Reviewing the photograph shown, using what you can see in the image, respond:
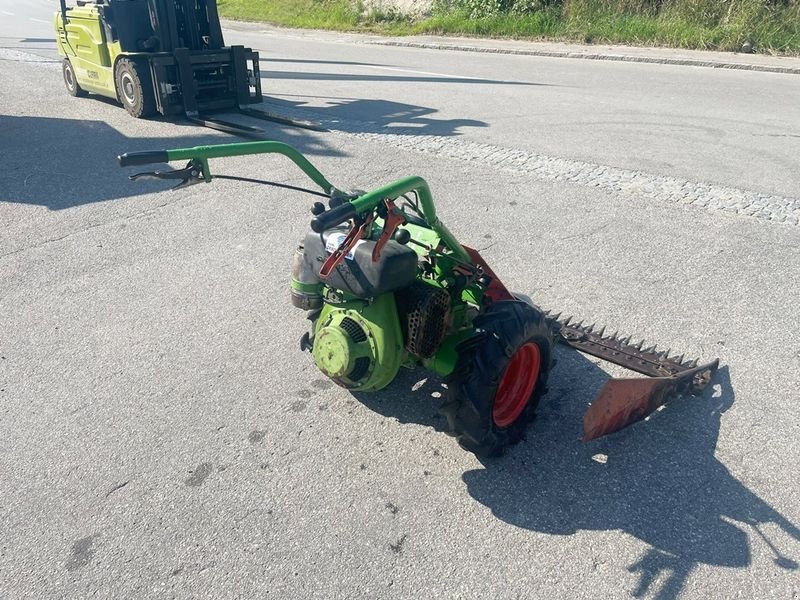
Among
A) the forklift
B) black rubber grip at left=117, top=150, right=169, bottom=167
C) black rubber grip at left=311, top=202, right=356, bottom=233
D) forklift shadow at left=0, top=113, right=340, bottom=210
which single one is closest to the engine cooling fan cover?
black rubber grip at left=311, top=202, right=356, bottom=233

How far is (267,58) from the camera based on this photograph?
51.0 ft

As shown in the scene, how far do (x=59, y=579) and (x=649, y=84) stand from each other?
1157cm

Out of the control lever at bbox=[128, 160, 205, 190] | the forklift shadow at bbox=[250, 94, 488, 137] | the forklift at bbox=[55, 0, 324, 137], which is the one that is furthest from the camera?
the forklift at bbox=[55, 0, 324, 137]

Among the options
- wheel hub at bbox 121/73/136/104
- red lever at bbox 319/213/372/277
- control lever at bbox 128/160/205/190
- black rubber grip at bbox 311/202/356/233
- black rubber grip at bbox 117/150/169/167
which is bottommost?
wheel hub at bbox 121/73/136/104

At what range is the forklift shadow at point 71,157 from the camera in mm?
6691

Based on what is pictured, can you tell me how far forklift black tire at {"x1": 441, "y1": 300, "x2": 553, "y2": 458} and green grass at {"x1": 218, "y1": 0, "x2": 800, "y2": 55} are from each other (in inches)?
547

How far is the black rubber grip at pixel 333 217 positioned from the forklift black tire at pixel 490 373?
908 millimetres

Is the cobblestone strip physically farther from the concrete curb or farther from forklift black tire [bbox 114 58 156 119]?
the concrete curb

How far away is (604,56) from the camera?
14.5 metres

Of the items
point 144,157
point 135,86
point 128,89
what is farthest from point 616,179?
point 128,89

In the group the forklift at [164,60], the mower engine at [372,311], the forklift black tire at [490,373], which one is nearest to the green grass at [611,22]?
the forklift at [164,60]

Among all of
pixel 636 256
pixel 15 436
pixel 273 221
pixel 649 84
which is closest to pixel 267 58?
pixel 649 84

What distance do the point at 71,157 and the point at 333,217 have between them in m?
6.58

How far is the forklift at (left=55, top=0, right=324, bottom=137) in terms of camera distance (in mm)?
9094
